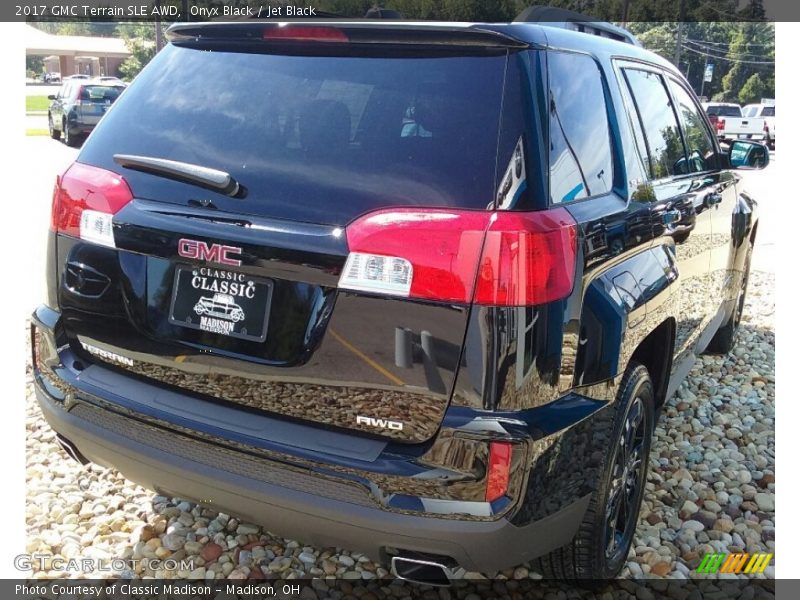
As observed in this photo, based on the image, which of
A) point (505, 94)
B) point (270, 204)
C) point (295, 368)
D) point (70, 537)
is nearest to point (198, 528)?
point (70, 537)

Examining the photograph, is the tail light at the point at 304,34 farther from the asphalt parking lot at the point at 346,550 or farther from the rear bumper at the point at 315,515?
the rear bumper at the point at 315,515

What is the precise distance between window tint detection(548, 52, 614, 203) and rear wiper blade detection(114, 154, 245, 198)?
3.12ft

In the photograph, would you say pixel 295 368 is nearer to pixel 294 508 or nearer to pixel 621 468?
pixel 294 508

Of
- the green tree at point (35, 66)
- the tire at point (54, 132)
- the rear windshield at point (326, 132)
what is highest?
the green tree at point (35, 66)

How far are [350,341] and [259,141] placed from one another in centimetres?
70

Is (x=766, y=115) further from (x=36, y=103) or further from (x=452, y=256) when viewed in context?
(x=452, y=256)

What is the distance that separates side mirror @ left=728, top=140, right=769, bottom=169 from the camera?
4.85m

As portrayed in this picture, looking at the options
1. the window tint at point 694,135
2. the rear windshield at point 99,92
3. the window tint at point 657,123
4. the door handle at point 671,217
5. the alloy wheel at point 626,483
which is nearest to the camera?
the alloy wheel at point 626,483

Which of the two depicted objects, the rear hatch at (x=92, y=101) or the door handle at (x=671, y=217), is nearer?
the door handle at (x=671, y=217)

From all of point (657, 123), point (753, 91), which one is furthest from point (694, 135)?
point (753, 91)

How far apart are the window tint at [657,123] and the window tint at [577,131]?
1.71 ft

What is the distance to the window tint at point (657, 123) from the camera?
310 centimetres

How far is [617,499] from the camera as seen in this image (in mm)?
2754

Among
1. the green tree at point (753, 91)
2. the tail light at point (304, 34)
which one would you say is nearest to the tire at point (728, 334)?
the tail light at point (304, 34)
